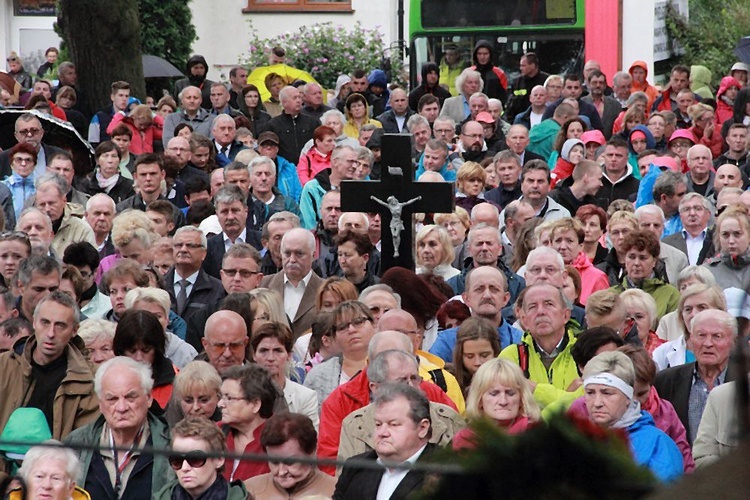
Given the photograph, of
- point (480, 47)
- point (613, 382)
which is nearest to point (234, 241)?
point (613, 382)

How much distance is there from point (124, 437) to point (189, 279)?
11.4ft

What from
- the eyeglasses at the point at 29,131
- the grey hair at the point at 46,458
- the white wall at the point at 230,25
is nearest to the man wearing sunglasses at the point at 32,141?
the eyeglasses at the point at 29,131

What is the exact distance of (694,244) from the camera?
1053cm

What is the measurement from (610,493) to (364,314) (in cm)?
596

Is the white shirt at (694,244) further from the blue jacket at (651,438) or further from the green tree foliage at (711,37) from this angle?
the green tree foliage at (711,37)

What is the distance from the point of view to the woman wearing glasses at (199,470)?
5.38 metres

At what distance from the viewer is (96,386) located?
612 cm

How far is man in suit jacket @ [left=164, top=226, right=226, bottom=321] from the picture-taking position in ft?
30.1

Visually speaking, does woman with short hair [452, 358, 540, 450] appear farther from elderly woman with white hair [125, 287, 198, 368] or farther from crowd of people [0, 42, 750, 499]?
elderly woman with white hair [125, 287, 198, 368]

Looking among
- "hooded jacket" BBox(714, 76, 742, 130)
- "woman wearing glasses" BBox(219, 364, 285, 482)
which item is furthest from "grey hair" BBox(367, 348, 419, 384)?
"hooded jacket" BBox(714, 76, 742, 130)

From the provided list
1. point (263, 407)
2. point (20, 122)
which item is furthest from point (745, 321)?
point (20, 122)

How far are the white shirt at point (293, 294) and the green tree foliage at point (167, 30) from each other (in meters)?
18.9

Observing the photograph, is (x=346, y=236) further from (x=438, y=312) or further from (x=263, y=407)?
(x=263, y=407)

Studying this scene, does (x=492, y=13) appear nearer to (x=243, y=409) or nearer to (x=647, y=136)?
(x=647, y=136)
